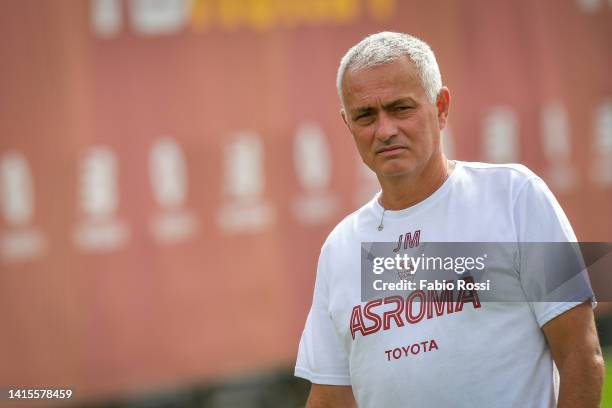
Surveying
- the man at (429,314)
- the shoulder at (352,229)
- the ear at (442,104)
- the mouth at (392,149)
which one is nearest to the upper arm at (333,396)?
the man at (429,314)

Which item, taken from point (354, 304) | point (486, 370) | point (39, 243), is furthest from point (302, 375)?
point (39, 243)

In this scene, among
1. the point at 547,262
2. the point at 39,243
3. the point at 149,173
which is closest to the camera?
the point at 547,262

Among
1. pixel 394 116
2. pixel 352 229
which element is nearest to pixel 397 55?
pixel 394 116

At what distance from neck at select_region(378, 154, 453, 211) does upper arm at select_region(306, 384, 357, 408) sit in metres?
0.49

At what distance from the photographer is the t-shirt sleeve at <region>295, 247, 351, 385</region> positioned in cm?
271

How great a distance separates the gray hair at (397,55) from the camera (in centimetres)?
256

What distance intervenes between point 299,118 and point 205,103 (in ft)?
2.54

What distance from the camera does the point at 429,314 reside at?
2.54m

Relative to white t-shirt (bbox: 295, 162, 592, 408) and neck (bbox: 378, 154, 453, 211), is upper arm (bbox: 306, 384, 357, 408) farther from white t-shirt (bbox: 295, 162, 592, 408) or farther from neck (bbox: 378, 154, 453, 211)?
neck (bbox: 378, 154, 453, 211)

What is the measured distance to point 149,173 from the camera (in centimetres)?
722

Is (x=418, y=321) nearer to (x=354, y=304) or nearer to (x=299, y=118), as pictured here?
(x=354, y=304)

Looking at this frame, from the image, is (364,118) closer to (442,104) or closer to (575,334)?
(442,104)

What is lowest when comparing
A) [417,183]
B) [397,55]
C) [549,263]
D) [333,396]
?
[333,396]

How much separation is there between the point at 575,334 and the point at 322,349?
0.67m
